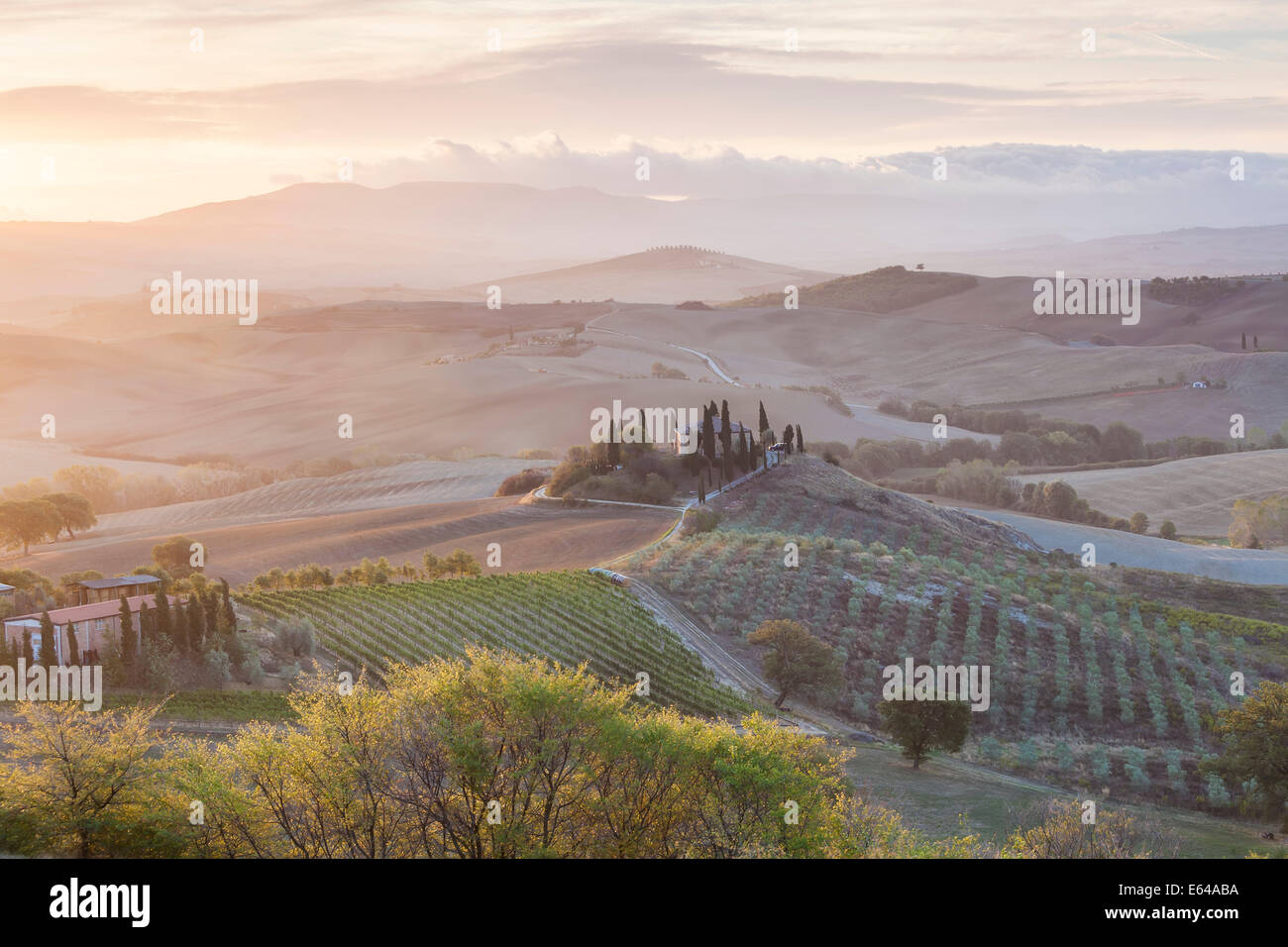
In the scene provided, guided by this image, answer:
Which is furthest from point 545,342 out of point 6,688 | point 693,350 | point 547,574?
point 6,688

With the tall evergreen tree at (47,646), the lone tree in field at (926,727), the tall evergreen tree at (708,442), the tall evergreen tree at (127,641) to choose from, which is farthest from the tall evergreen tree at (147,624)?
the tall evergreen tree at (708,442)

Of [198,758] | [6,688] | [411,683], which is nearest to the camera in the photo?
[198,758]

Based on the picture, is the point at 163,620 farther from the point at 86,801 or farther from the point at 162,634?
the point at 86,801

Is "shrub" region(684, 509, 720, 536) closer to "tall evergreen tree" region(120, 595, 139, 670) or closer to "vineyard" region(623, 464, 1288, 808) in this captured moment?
"vineyard" region(623, 464, 1288, 808)

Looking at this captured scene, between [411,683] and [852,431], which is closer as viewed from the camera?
[411,683]

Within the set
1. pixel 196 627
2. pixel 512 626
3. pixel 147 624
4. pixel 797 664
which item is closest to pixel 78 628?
pixel 147 624
